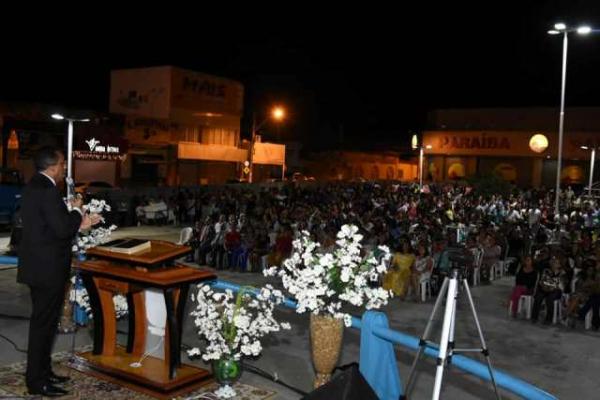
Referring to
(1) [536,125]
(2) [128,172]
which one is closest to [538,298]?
(2) [128,172]

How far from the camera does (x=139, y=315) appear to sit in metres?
5.68

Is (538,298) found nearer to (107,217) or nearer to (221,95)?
(107,217)

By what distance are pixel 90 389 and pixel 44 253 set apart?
1.23 m

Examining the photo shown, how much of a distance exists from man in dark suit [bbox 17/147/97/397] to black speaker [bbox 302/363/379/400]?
7.22 feet

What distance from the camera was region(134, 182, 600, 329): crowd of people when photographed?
31.6 ft

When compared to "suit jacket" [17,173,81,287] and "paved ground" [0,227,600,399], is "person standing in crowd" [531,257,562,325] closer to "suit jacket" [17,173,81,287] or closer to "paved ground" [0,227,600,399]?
"paved ground" [0,227,600,399]

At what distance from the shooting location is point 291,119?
65.2m

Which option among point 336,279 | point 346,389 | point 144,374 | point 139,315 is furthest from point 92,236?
point 346,389

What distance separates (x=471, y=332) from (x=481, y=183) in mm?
19024

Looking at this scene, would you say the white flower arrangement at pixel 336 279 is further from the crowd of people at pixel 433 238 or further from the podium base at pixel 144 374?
the podium base at pixel 144 374

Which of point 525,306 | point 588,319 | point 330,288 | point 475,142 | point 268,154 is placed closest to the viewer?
point 330,288

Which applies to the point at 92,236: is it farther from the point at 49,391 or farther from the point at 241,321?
the point at 241,321

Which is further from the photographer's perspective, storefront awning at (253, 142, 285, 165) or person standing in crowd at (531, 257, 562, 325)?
storefront awning at (253, 142, 285, 165)

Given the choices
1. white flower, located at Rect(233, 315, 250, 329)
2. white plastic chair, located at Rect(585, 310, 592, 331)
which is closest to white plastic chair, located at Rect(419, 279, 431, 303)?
white plastic chair, located at Rect(585, 310, 592, 331)
